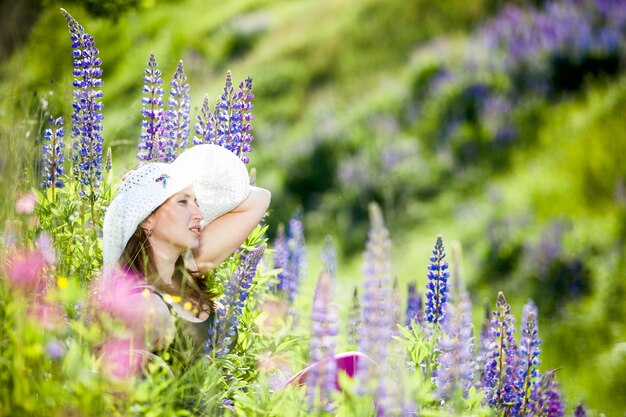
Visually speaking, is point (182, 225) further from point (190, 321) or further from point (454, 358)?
point (454, 358)

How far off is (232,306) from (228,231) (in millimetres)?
713

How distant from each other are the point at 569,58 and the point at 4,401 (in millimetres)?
7276

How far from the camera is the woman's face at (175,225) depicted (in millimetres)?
3584

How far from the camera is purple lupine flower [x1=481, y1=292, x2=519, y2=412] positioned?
3492mm

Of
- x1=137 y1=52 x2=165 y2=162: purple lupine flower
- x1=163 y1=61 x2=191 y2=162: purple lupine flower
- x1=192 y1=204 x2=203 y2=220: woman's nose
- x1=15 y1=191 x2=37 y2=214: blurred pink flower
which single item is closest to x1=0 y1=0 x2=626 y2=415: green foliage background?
x1=15 y1=191 x2=37 y2=214: blurred pink flower

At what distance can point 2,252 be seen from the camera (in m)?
3.09

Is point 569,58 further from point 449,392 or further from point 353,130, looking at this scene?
point 449,392

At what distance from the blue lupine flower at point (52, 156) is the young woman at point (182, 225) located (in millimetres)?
350

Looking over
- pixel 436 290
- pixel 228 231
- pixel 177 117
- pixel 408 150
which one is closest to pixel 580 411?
pixel 436 290

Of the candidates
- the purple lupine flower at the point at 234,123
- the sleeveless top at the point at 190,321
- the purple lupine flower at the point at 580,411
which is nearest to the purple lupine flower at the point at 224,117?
the purple lupine flower at the point at 234,123

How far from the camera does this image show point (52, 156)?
12.7 feet

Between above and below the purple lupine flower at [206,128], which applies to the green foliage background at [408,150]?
above

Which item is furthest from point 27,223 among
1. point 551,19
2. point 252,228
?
point 551,19

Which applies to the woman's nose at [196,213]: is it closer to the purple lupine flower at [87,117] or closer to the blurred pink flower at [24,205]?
the purple lupine flower at [87,117]
